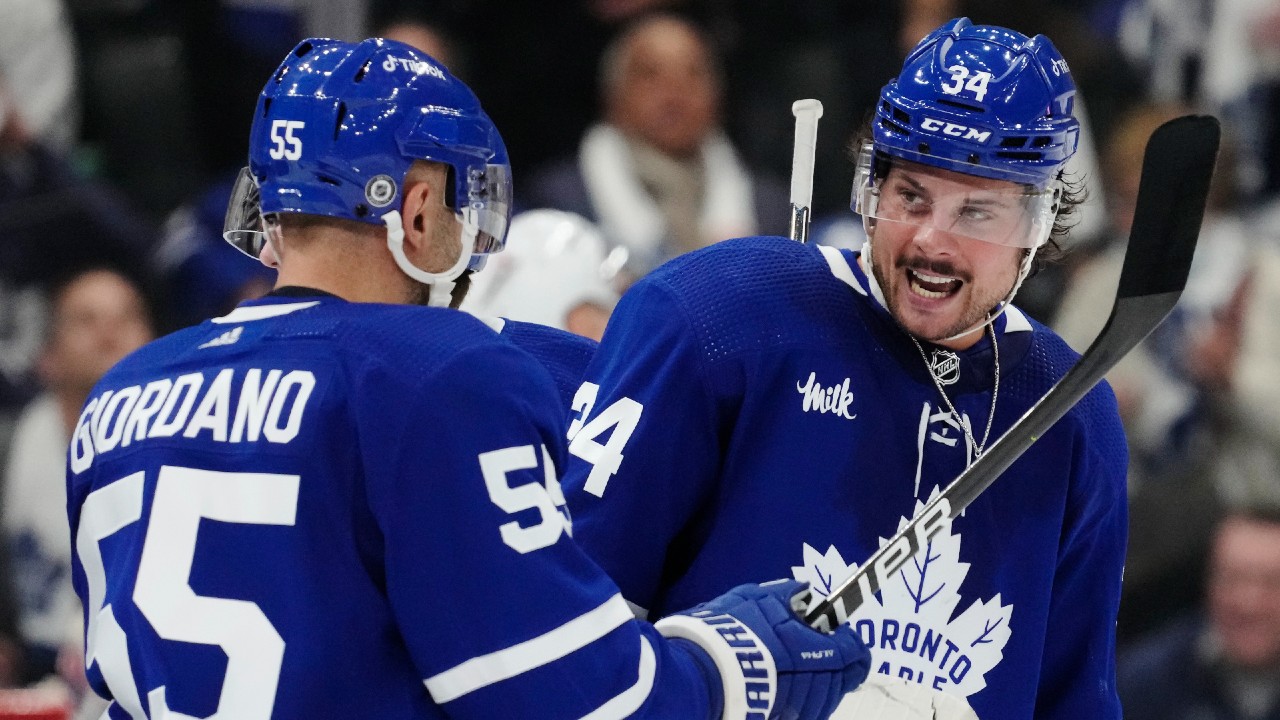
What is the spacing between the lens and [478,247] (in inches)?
70.7

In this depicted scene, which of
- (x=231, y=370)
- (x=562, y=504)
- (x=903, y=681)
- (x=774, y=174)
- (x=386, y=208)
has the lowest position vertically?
(x=774, y=174)

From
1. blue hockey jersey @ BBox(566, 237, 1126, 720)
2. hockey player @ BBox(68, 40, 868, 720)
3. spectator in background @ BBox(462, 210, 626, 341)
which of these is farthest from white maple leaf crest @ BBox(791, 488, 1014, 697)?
spectator in background @ BBox(462, 210, 626, 341)

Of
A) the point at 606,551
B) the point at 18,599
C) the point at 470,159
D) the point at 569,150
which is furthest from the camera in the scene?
the point at 569,150

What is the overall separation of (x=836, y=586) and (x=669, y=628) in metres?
0.36

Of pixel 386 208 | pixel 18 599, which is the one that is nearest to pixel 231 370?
pixel 386 208

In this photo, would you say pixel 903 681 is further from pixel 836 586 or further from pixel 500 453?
pixel 500 453

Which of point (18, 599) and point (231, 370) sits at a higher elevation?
point (231, 370)

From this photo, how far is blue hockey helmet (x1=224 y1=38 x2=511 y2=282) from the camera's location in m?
1.66

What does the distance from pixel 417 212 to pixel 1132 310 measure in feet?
2.73

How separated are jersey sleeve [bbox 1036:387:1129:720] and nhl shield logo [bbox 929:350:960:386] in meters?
0.19

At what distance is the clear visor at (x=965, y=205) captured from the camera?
2.10m

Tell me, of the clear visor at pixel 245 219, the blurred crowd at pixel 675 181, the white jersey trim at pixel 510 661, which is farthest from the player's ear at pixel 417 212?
the blurred crowd at pixel 675 181

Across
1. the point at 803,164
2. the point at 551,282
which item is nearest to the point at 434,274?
the point at 803,164

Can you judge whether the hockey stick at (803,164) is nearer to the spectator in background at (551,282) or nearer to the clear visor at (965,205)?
the clear visor at (965,205)
